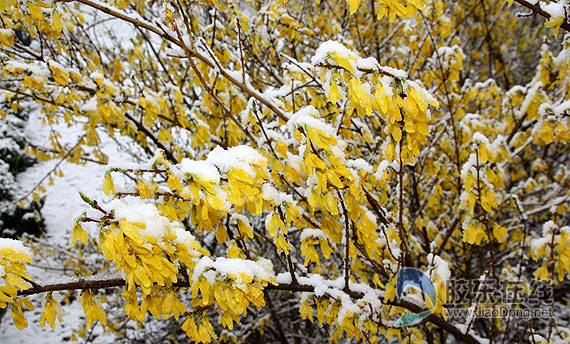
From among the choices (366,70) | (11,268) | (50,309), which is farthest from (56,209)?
(366,70)

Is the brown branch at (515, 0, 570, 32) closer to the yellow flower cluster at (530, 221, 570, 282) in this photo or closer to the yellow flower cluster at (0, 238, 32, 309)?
the yellow flower cluster at (530, 221, 570, 282)

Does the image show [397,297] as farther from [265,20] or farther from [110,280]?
[265,20]

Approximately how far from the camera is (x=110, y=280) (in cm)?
131

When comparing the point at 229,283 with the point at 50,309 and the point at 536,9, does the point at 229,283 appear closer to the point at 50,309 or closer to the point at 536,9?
the point at 50,309

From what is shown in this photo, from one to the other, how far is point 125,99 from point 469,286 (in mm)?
3791

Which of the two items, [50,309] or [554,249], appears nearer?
[50,309]

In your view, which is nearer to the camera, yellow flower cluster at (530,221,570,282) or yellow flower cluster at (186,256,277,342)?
yellow flower cluster at (186,256,277,342)

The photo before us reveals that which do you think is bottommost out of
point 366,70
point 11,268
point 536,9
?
point 11,268

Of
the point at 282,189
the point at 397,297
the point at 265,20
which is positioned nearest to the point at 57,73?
the point at 265,20

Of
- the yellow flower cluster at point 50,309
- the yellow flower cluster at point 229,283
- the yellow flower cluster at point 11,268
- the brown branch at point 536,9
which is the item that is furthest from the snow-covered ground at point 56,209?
the brown branch at point 536,9

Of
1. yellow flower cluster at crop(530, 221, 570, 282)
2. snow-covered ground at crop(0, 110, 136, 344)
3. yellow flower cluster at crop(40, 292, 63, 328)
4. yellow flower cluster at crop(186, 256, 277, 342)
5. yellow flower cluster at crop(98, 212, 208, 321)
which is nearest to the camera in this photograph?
yellow flower cluster at crop(98, 212, 208, 321)

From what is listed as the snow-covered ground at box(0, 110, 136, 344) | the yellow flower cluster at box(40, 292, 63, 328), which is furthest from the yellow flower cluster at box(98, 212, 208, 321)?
the snow-covered ground at box(0, 110, 136, 344)

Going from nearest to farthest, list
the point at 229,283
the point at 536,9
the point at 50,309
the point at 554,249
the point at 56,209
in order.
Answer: the point at 229,283 < the point at 50,309 < the point at 536,9 < the point at 554,249 < the point at 56,209

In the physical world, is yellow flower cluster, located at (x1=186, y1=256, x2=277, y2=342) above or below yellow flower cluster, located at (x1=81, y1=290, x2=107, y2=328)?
above
